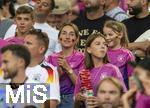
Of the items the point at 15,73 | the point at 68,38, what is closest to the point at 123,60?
the point at 68,38

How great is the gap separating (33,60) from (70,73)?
61 centimetres

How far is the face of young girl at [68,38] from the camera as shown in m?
9.44

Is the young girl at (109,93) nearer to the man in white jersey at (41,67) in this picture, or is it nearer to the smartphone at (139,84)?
the smartphone at (139,84)

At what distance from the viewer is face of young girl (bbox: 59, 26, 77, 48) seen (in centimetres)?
944

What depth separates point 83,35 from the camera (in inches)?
400

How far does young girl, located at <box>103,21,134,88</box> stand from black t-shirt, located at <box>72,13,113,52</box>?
0.61 meters

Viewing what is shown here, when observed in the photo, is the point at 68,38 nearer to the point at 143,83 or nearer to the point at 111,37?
the point at 111,37

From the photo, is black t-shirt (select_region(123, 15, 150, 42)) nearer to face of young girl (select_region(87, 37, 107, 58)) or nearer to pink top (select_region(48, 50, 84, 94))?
pink top (select_region(48, 50, 84, 94))

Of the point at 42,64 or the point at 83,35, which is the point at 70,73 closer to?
the point at 42,64

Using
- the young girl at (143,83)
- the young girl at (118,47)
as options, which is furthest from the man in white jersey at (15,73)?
the young girl at (143,83)

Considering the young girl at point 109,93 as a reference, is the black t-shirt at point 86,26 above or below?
above

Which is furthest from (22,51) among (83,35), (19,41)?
(83,35)

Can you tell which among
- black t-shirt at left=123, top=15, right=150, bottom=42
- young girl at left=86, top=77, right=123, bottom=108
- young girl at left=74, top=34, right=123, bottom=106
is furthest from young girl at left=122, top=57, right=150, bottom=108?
black t-shirt at left=123, top=15, right=150, bottom=42

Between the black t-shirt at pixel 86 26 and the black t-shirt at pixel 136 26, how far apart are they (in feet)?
1.21
